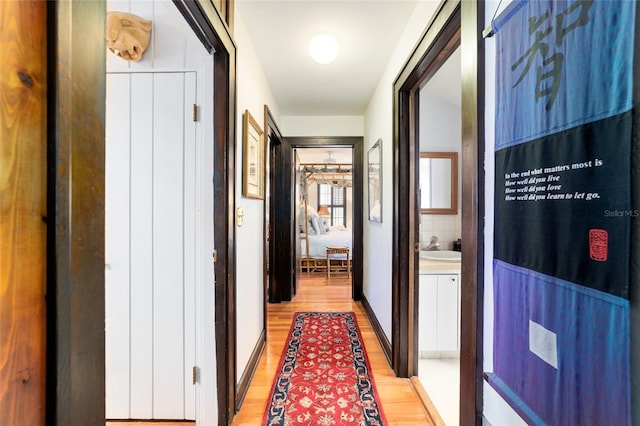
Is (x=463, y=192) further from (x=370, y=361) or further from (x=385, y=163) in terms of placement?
(x=370, y=361)

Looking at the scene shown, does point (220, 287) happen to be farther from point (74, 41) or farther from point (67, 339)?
point (74, 41)

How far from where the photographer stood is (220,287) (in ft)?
4.89

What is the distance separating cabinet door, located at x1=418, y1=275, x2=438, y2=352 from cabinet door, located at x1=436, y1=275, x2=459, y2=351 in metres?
0.03

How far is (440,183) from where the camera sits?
2889mm

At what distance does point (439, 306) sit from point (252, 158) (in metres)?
1.83

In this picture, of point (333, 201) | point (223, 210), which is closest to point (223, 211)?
point (223, 210)

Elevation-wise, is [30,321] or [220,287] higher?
[30,321]

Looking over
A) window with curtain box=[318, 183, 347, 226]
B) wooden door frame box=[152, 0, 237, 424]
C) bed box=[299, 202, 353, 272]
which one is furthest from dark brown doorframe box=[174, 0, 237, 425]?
window with curtain box=[318, 183, 347, 226]

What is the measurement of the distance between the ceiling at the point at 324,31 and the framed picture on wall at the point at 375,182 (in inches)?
25.2

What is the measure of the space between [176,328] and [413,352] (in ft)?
5.22

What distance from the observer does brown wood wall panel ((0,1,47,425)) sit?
1.50 feet

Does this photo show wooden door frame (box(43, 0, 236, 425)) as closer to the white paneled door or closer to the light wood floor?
the white paneled door

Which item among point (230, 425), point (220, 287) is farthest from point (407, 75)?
point (230, 425)

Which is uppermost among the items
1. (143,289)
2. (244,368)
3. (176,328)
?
(143,289)
